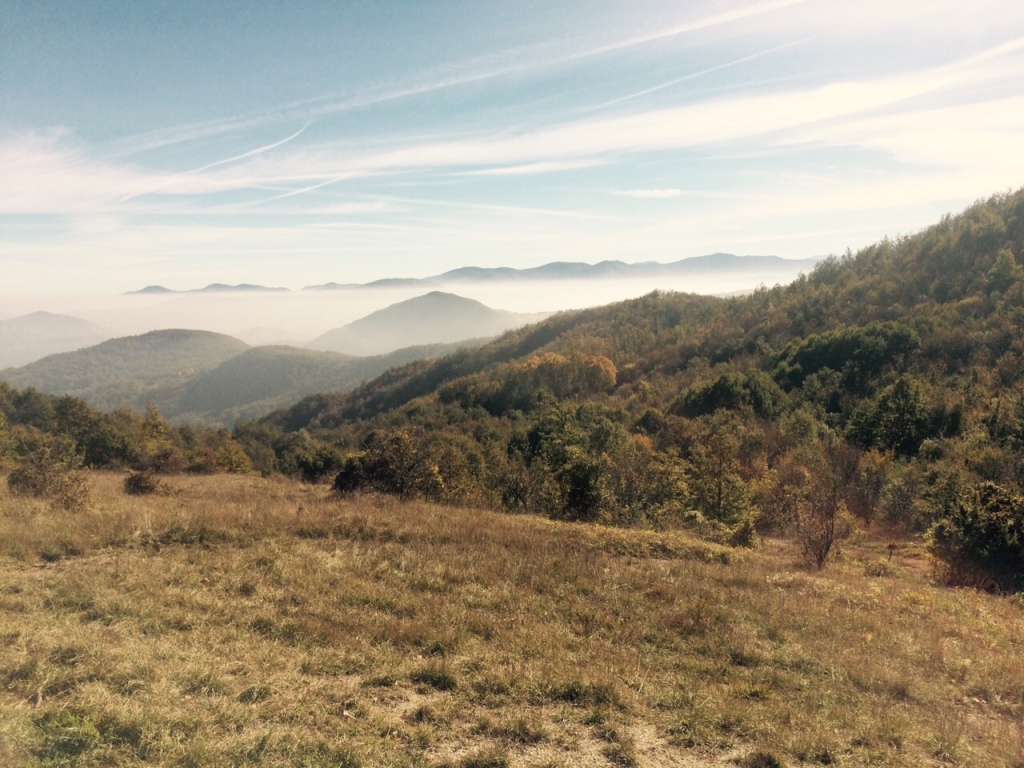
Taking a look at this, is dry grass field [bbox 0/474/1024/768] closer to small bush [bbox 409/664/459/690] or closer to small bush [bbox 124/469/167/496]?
small bush [bbox 409/664/459/690]

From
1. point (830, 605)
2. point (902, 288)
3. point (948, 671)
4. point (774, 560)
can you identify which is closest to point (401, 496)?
point (774, 560)

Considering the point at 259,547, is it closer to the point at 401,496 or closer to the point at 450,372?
the point at 401,496

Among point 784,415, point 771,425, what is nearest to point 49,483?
point 771,425

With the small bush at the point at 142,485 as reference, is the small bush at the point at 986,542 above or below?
below

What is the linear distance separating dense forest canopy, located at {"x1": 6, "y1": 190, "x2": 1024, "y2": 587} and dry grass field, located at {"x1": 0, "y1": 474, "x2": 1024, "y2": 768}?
6.04 m

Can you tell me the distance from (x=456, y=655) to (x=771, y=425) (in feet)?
122

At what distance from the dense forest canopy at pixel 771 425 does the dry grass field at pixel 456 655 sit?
6.04 m

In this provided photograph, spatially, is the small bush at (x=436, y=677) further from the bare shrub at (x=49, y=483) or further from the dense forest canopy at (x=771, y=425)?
the dense forest canopy at (x=771, y=425)

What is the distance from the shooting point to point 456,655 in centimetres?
685

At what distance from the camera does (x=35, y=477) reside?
45.3 feet

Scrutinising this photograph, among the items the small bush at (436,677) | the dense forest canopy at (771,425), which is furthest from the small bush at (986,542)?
the small bush at (436,677)

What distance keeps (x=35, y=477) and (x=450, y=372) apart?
11495cm

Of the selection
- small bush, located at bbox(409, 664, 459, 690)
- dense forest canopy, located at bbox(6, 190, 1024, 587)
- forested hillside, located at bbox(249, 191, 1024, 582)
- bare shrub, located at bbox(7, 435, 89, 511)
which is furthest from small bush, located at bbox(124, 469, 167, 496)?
small bush, located at bbox(409, 664, 459, 690)

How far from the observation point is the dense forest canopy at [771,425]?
19.5 metres
